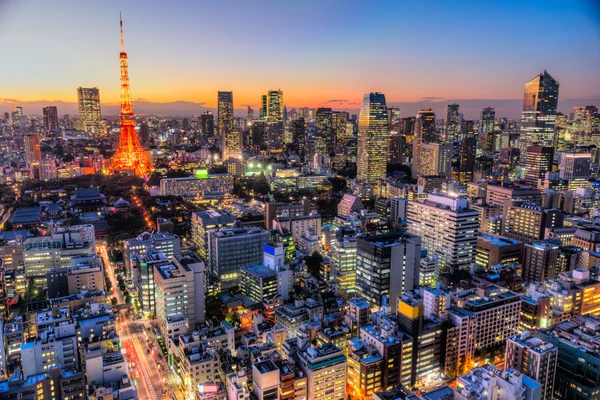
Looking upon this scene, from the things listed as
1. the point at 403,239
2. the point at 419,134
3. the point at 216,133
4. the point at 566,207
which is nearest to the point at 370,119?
the point at 419,134

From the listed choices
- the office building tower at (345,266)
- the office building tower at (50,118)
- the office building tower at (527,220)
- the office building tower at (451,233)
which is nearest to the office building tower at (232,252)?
the office building tower at (345,266)

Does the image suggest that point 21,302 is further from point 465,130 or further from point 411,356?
point 465,130

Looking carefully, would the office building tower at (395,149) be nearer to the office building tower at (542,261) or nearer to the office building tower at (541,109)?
the office building tower at (541,109)

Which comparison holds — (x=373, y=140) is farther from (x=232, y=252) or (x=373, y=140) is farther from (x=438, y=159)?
(x=232, y=252)

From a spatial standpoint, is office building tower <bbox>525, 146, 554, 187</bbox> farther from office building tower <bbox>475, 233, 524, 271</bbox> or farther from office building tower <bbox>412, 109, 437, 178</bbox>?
office building tower <bbox>475, 233, 524, 271</bbox>

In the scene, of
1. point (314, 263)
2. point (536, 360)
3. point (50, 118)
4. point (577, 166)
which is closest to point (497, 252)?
point (314, 263)

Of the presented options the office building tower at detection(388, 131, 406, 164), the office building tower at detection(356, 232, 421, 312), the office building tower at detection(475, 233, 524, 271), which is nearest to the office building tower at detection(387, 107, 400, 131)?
the office building tower at detection(388, 131, 406, 164)
